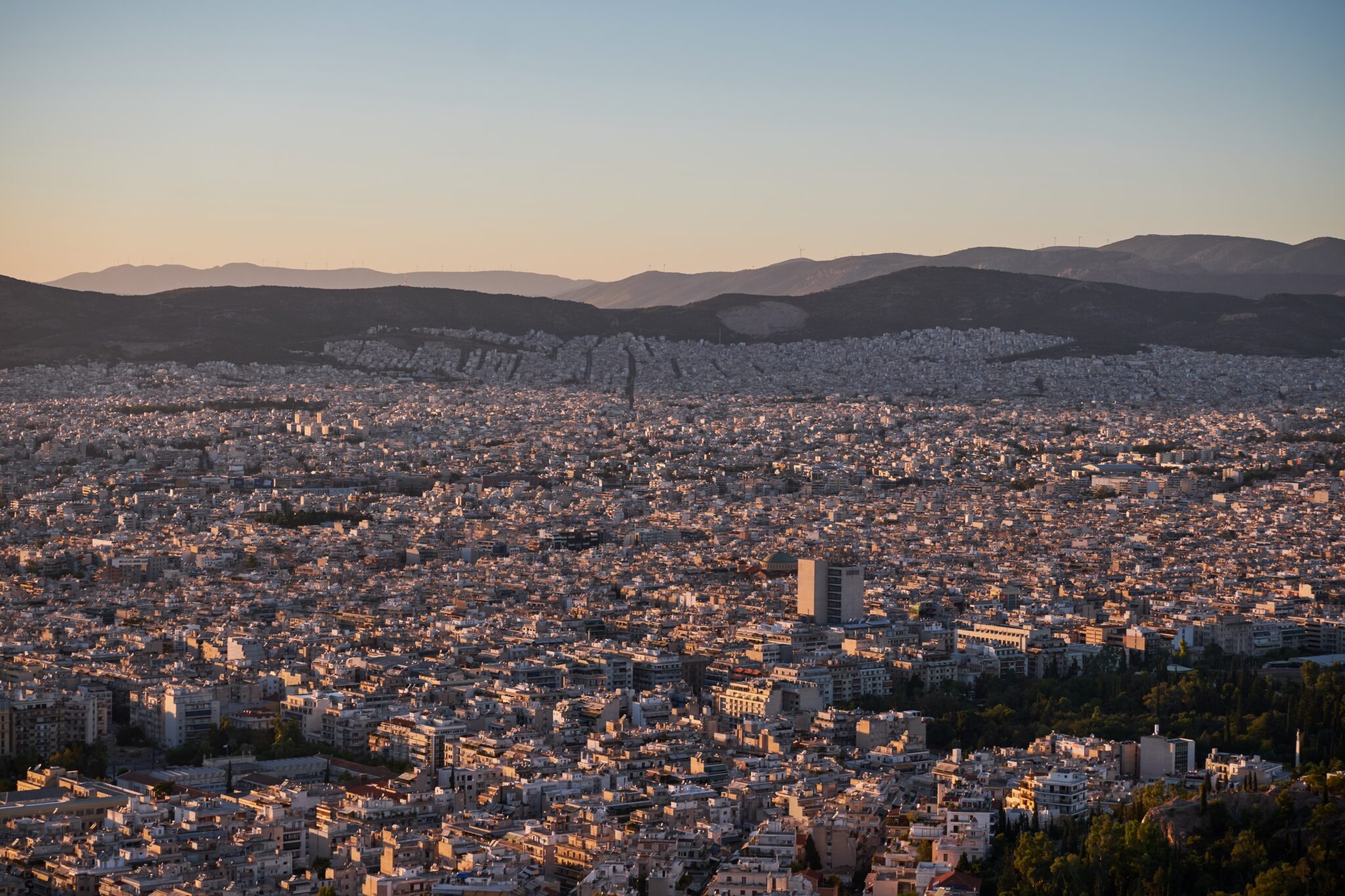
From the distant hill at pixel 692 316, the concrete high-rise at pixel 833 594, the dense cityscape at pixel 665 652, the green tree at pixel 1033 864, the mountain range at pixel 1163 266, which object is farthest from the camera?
the mountain range at pixel 1163 266

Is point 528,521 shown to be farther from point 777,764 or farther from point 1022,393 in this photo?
point 1022,393

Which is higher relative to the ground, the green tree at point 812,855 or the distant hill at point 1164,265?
the distant hill at point 1164,265

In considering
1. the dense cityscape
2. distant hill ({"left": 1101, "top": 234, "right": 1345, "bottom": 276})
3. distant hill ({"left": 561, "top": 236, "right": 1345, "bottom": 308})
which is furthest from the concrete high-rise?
distant hill ({"left": 1101, "top": 234, "right": 1345, "bottom": 276})

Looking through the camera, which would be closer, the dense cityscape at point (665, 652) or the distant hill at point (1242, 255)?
the dense cityscape at point (665, 652)

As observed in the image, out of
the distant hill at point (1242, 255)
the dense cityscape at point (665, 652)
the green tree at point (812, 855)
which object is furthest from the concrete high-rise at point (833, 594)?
the distant hill at point (1242, 255)

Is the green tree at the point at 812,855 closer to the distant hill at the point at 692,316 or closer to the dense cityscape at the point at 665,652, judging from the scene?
the dense cityscape at the point at 665,652

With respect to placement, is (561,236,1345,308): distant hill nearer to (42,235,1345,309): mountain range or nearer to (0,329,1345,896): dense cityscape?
(42,235,1345,309): mountain range

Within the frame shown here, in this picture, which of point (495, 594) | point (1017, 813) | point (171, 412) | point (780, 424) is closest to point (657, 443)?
point (780, 424)
